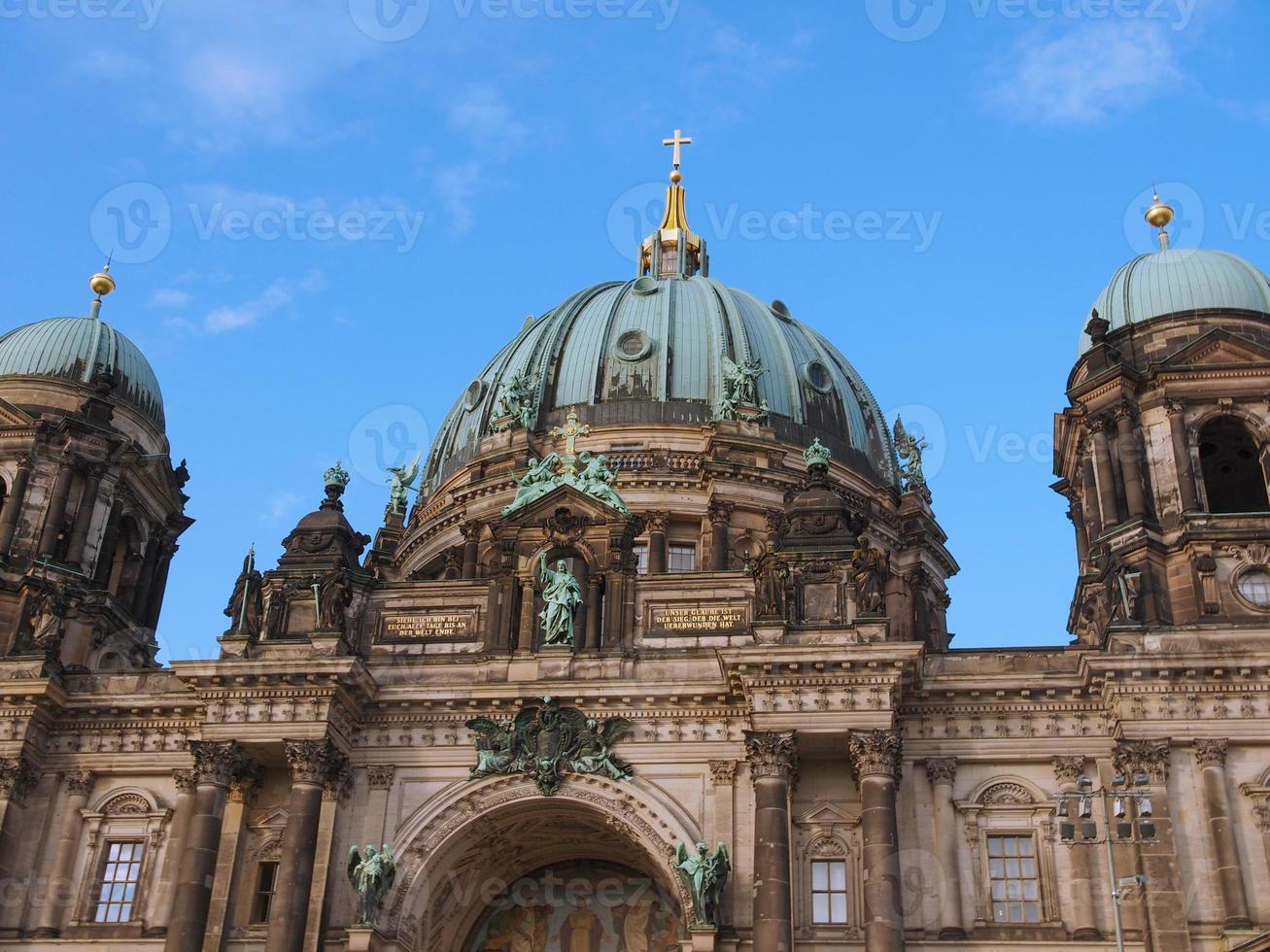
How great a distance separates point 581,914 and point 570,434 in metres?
14.3

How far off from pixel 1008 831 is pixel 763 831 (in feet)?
18.8

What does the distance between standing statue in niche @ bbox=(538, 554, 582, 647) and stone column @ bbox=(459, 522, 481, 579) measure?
27.6 ft

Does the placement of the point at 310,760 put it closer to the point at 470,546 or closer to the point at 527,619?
the point at 527,619

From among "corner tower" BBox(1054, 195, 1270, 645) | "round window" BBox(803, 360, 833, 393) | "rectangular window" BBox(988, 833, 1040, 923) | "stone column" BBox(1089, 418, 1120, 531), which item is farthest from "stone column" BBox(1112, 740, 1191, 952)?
"round window" BBox(803, 360, 833, 393)

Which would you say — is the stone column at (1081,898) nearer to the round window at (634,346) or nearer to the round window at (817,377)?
the round window at (817,377)

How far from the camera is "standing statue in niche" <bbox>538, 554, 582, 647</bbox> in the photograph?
37375 millimetres

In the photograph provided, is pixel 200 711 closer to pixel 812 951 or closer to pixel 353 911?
pixel 353 911

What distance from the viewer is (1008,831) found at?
112 feet

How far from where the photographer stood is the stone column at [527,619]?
124ft

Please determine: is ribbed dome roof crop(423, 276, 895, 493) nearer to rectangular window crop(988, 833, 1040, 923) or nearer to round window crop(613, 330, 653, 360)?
round window crop(613, 330, 653, 360)

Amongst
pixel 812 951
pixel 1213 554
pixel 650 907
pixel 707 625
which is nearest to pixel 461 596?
pixel 707 625

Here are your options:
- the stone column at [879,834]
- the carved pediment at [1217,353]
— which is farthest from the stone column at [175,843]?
the carved pediment at [1217,353]

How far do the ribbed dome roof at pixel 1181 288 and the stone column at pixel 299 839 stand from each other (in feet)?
76.9

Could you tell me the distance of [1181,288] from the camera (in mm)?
41719
